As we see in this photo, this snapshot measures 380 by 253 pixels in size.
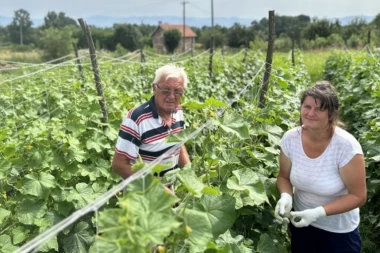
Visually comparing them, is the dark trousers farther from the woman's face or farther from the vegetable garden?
the woman's face

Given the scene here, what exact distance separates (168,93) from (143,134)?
0.28 m

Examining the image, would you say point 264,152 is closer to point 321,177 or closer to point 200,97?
point 321,177

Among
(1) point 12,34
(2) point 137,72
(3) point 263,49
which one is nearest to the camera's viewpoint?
(2) point 137,72

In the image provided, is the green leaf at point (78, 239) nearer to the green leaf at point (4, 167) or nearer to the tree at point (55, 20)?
the green leaf at point (4, 167)

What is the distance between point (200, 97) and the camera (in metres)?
7.64

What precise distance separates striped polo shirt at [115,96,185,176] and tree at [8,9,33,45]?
79.7 metres

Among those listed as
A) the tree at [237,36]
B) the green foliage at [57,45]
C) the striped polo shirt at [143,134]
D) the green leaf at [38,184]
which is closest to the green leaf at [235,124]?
the striped polo shirt at [143,134]

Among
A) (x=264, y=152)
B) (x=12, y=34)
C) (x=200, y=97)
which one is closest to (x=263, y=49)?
(x=200, y=97)

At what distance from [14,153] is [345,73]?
24.5ft

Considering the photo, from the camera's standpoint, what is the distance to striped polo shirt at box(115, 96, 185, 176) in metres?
2.64

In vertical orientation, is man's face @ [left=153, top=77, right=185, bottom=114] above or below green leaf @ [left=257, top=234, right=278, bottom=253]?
above

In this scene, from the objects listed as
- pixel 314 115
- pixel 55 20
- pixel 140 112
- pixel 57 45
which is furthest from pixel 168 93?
pixel 55 20

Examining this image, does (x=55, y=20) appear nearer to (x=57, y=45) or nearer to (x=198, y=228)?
(x=57, y=45)

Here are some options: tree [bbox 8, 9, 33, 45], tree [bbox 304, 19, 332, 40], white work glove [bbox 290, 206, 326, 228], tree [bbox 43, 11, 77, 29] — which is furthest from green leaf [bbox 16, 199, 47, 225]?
tree [bbox 43, 11, 77, 29]
